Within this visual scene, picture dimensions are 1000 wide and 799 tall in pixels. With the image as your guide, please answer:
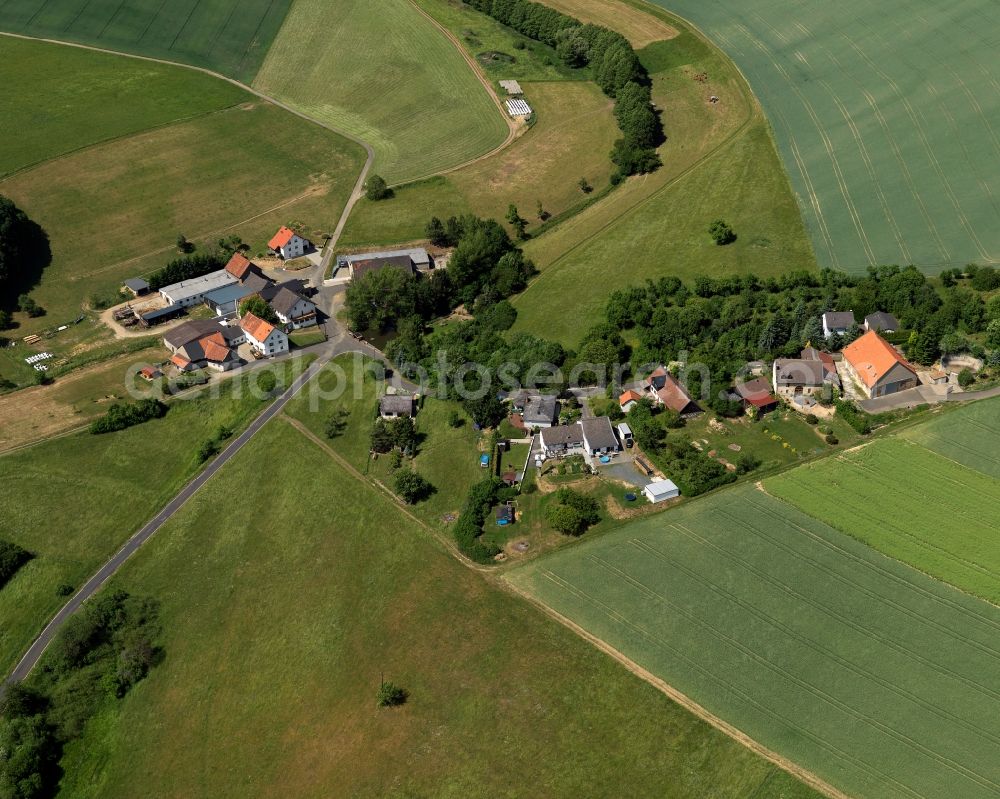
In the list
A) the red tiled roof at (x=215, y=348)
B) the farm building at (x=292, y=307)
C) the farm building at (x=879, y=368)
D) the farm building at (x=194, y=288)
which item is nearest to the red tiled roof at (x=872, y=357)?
the farm building at (x=879, y=368)

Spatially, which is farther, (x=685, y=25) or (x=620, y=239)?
(x=685, y=25)

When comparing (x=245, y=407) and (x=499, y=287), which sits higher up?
(x=499, y=287)

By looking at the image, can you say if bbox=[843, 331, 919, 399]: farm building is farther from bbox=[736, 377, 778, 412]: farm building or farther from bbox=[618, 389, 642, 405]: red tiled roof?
bbox=[618, 389, 642, 405]: red tiled roof

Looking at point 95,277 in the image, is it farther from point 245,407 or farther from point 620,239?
point 620,239

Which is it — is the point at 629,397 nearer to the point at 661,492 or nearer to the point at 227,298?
the point at 661,492

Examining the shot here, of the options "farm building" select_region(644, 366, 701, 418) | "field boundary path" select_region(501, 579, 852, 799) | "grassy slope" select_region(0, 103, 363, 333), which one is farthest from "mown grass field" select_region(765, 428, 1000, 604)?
"grassy slope" select_region(0, 103, 363, 333)

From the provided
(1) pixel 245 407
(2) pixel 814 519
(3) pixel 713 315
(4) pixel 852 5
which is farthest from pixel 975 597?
(4) pixel 852 5
